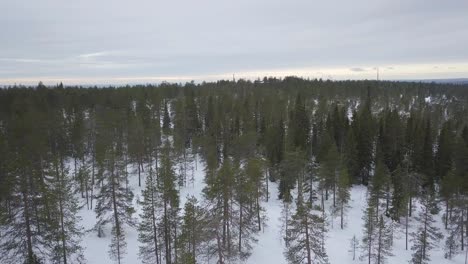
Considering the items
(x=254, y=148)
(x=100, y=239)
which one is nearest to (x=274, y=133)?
(x=254, y=148)

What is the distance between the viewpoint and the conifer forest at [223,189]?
26.6 metres

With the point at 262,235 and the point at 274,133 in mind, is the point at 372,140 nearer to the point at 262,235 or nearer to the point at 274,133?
the point at 274,133

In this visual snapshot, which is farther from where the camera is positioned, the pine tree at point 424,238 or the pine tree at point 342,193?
the pine tree at point 342,193

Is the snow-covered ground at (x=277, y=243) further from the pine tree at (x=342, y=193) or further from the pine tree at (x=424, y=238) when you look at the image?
the pine tree at (x=424, y=238)

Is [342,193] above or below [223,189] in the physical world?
below

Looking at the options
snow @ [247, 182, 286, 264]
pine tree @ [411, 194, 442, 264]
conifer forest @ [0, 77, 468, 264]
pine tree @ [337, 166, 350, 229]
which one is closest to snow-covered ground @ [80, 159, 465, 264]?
snow @ [247, 182, 286, 264]

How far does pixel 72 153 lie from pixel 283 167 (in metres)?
37.5

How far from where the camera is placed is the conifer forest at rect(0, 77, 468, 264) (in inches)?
1046

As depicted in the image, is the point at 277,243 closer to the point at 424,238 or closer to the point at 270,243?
the point at 270,243

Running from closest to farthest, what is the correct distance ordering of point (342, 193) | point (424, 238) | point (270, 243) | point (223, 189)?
point (223, 189), point (424, 238), point (270, 243), point (342, 193)

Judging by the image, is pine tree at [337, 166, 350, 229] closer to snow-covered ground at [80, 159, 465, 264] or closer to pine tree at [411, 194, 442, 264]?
snow-covered ground at [80, 159, 465, 264]

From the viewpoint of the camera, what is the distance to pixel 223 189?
2880cm

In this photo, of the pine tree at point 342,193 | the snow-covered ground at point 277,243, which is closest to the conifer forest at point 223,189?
the snow-covered ground at point 277,243

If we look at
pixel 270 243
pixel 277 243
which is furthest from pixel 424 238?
pixel 270 243
